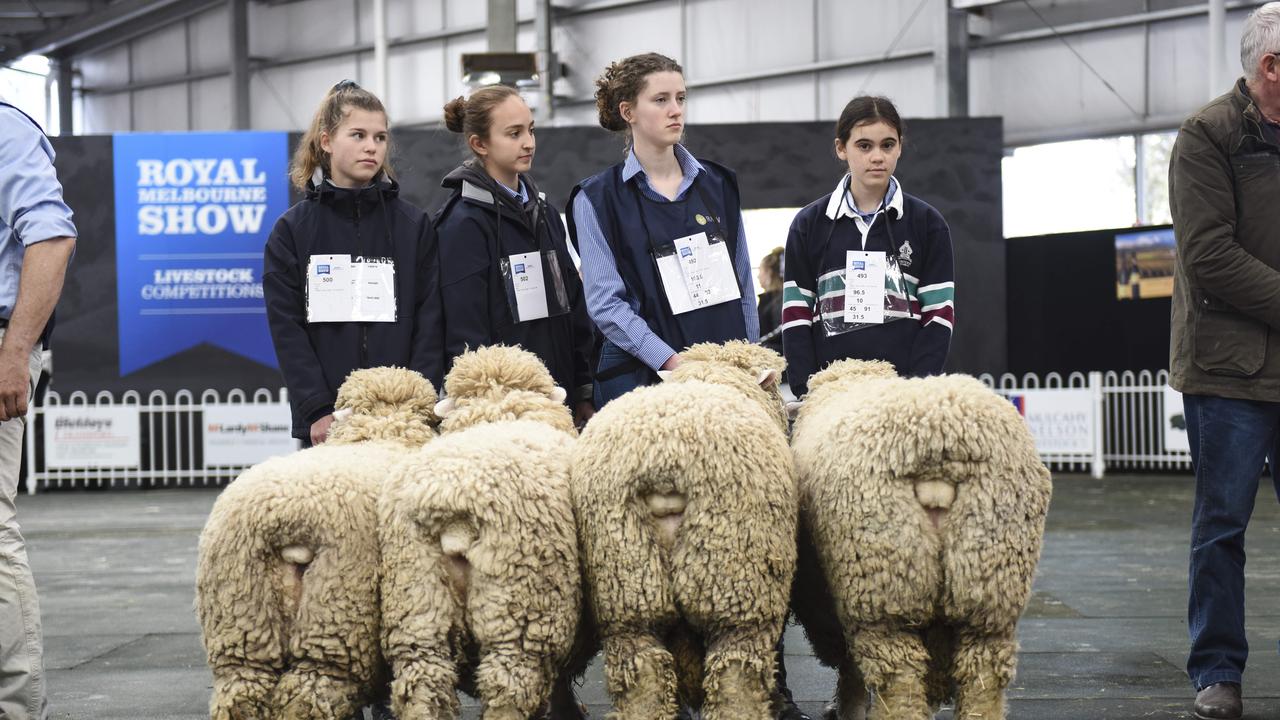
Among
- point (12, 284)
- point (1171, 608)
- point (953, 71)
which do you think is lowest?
point (1171, 608)

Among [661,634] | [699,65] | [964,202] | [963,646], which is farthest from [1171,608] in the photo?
[699,65]

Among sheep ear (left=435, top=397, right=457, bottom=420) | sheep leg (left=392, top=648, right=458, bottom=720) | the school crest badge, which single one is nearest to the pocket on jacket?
the school crest badge

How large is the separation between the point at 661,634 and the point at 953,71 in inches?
613

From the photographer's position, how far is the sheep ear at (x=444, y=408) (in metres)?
3.16

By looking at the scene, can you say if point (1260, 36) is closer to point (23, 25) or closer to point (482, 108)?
point (482, 108)

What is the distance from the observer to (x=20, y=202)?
321cm

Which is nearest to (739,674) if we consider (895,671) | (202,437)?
(895,671)

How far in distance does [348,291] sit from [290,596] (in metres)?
1.13

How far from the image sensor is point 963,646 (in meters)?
2.77

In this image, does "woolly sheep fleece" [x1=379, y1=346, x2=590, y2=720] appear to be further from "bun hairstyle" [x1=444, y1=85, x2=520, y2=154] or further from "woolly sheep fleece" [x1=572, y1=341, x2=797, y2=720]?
"bun hairstyle" [x1=444, y1=85, x2=520, y2=154]

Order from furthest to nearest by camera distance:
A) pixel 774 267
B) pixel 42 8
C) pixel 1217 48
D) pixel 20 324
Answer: pixel 42 8
pixel 1217 48
pixel 774 267
pixel 20 324

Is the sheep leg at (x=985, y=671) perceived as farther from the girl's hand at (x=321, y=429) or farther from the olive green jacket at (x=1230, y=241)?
the girl's hand at (x=321, y=429)

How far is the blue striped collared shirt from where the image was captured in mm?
3543

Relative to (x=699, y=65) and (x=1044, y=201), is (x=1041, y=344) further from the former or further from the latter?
(x=699, y=65)
